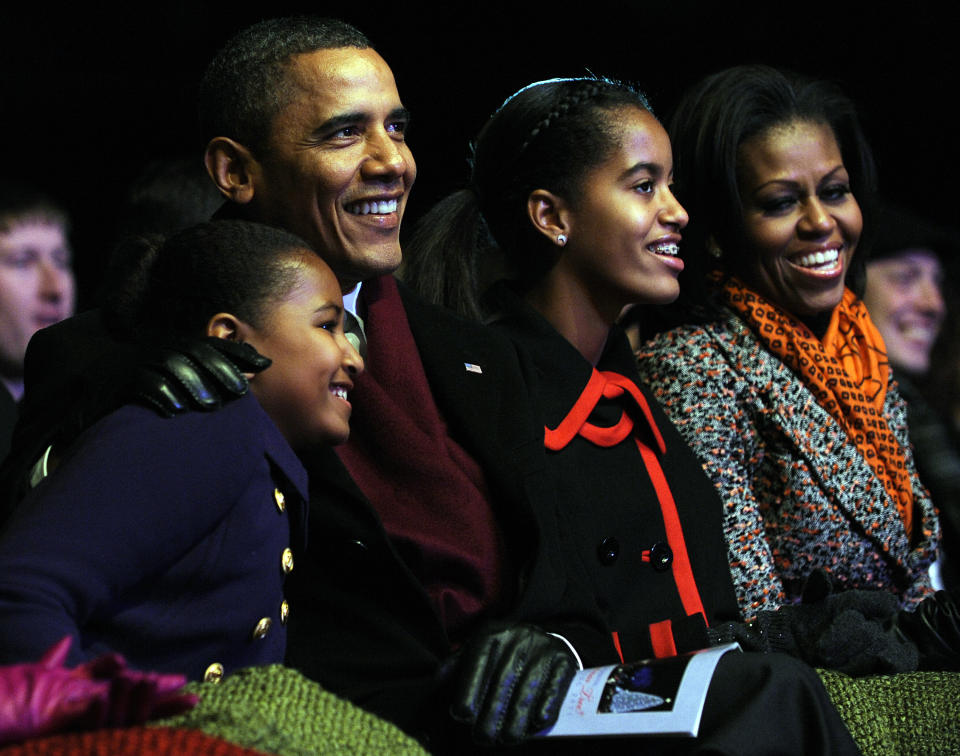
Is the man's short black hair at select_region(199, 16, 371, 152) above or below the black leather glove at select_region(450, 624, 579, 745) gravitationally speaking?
above

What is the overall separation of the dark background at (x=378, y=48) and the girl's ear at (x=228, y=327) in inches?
84.6

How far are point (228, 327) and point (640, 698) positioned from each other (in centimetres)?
76

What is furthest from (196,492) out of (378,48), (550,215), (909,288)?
(909,288)

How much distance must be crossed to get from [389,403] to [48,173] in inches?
98.8

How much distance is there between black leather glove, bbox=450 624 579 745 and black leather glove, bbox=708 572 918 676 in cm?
65

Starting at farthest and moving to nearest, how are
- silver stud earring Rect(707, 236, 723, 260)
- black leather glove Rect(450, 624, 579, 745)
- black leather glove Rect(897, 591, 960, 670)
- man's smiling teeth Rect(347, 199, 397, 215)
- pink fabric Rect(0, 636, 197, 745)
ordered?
silver stud earring Rect(707, 236, 723, 260), black leather glove Rect(897, 591, 960, 670), man's smiling teeth Rect(347, 199, 397, 215), black leather glove Rect(450, 624, 579, 745), pink fabric Rect(0, 636, 197, 745)

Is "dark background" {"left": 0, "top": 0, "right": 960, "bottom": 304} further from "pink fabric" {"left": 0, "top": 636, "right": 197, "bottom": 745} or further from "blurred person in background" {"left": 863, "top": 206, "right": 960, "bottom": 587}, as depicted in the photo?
"pink fabric" {"left": 0, "top": 636, "right": 197, "bottom": 745}

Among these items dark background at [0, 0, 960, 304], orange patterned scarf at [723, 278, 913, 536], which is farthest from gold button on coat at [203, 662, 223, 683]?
dark background at [0, 0, 960, 304]

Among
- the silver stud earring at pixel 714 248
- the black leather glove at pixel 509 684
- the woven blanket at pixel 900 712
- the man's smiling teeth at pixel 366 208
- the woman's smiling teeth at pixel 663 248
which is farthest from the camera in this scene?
the silver stud earring at pixel 714 248

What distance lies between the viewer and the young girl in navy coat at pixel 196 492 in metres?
1.42

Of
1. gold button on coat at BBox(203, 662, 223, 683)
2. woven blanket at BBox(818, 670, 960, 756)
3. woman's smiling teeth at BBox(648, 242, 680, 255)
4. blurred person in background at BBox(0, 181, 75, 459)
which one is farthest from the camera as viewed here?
blurred person in background at BBox(0, 181, 75, 459)

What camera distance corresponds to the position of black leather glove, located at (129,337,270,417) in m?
1.57

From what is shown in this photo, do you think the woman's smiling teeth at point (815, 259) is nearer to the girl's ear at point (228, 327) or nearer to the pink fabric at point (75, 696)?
the girl's ear at point (228, 327)

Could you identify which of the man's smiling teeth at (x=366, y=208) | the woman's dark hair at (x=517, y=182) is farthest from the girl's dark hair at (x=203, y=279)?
the woman's dark hair at (x=517, y=182)
